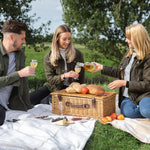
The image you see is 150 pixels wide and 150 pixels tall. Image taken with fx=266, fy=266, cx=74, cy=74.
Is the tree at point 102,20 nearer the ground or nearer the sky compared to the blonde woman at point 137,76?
nearer the sky

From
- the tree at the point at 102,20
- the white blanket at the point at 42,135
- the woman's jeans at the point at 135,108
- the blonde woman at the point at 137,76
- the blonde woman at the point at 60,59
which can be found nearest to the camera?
the white blanket at the point at 42,135

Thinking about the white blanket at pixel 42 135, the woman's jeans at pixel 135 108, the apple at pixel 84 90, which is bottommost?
the white blanket at pixel 42 135

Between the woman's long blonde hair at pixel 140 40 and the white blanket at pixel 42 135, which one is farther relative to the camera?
the woman's long blonde hair at pixel 140 40

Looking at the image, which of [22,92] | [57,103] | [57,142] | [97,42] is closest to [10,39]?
[22,92]

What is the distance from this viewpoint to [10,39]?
180 inches

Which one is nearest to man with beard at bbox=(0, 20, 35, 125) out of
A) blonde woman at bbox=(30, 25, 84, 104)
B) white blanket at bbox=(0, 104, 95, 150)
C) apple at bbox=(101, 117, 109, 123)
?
white blanket at bbox=(0, 104, 95, 150)

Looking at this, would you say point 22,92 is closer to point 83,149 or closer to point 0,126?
point 0,126

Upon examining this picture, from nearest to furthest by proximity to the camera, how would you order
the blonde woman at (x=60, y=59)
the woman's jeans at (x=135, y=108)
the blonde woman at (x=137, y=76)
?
the woman's jeans at (x=135, y=108) → the blonde woman at (x=137, y=76) → the blonde woman at (x=60, y=59)

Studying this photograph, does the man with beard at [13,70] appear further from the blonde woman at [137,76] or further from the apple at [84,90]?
the blonde woman at [137,76]

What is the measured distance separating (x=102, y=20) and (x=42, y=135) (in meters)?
6.83

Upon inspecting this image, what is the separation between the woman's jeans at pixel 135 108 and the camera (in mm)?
4305

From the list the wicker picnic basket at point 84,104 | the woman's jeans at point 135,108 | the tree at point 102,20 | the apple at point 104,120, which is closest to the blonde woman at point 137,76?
the woman's jeans at point 135,108

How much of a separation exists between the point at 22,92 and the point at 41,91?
82 centimetres

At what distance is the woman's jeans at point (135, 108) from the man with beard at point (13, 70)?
1.71m
